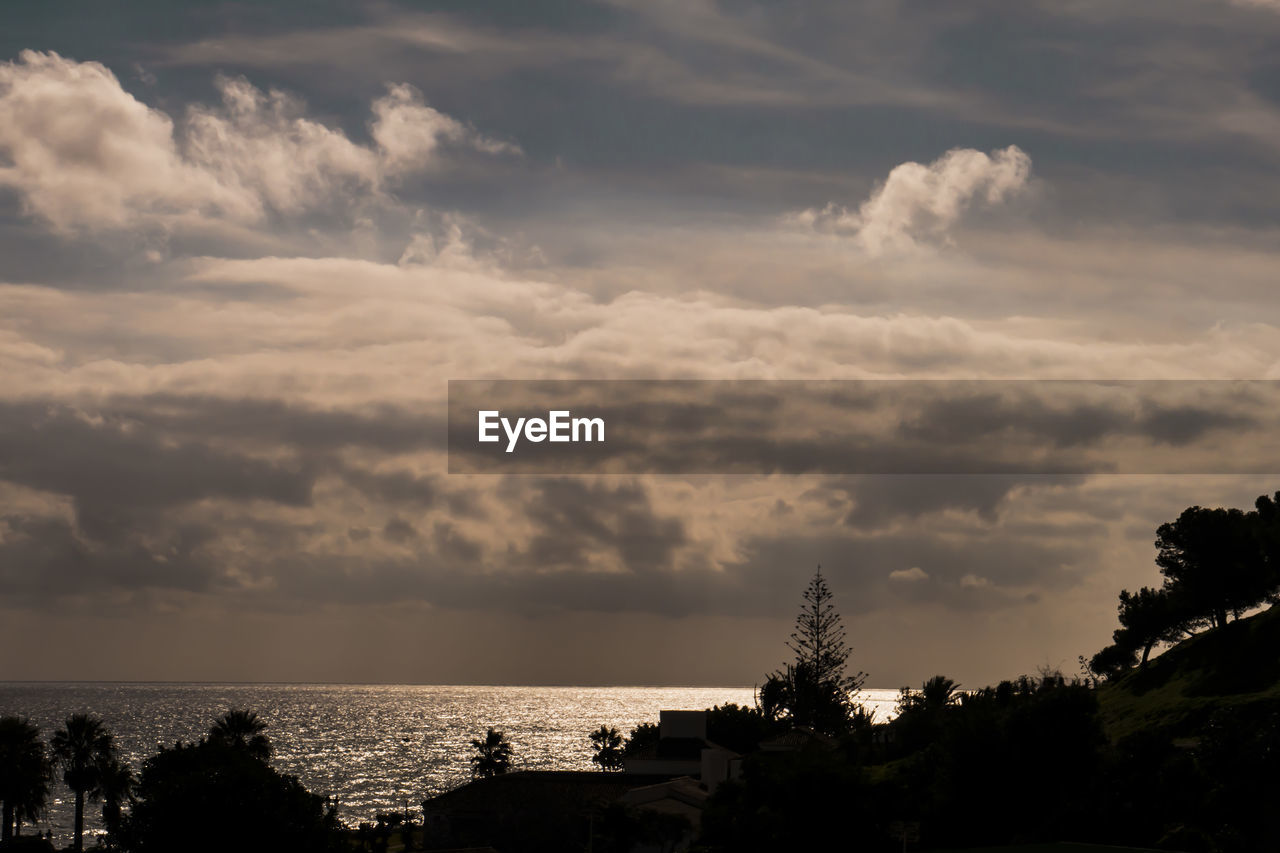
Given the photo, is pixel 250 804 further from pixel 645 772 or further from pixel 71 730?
pixel 645 772

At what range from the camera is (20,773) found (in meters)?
78.4

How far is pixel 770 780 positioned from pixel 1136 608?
62.6 meters

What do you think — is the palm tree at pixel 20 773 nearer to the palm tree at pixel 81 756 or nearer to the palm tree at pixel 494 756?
the palm tree at pixel 81 756

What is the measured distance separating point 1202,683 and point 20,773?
79.7 meters

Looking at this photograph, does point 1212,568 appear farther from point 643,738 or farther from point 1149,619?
point 643,738

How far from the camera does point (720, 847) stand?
58.4 m

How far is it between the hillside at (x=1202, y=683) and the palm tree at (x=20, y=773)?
68.7 metres

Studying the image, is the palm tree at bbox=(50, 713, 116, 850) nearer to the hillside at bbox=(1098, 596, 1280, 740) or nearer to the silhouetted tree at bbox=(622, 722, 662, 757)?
the silhouetted tree at bbox=(622, 722, 662, 757)

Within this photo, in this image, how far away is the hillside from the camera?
75875mm

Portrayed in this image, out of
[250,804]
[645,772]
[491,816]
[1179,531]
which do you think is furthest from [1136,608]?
[250,804]

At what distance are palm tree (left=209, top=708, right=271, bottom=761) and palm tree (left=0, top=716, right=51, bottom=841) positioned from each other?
35.8 ft

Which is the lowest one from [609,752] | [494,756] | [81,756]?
[609,752]

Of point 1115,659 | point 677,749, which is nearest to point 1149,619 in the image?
point 1115,659

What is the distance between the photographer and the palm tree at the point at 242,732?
283 feet
